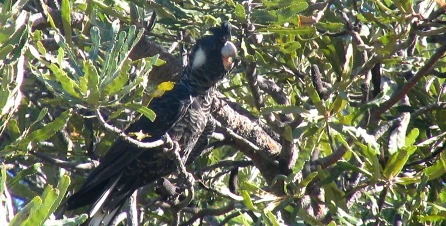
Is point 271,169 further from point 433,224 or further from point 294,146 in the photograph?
point 433,224

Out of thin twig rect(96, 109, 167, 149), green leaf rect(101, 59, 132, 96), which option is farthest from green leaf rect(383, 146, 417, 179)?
green leaf rect(101, 59, 132, 96)

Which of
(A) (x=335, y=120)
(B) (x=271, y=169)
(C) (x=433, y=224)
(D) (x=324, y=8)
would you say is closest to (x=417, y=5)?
(D) (x=324, y=8)

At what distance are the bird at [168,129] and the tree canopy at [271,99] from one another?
0.08 metres

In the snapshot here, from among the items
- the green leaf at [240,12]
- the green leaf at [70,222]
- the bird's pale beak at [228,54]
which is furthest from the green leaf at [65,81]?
the bird's pale beak at [228,54]

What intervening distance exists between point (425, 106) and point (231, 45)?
0.87 m

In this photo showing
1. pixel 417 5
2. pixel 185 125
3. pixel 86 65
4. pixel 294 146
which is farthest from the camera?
pixel 185 125

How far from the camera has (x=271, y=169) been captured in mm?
3365

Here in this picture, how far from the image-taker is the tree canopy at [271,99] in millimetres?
2402

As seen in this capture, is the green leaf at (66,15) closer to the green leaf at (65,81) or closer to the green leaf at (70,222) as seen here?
the green leaf at (65,81)

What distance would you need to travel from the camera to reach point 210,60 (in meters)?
3.55

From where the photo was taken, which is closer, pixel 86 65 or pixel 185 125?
pixel 86 65

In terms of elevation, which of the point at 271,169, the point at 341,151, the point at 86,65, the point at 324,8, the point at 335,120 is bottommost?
the point at 271,169

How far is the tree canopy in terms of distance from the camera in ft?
7.88

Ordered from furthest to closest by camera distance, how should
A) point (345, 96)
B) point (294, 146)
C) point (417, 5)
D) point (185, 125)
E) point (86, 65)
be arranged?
point (185, 125) < point (294, 146) < point (417, 5) < point (345, 96) < point (86, 65)
